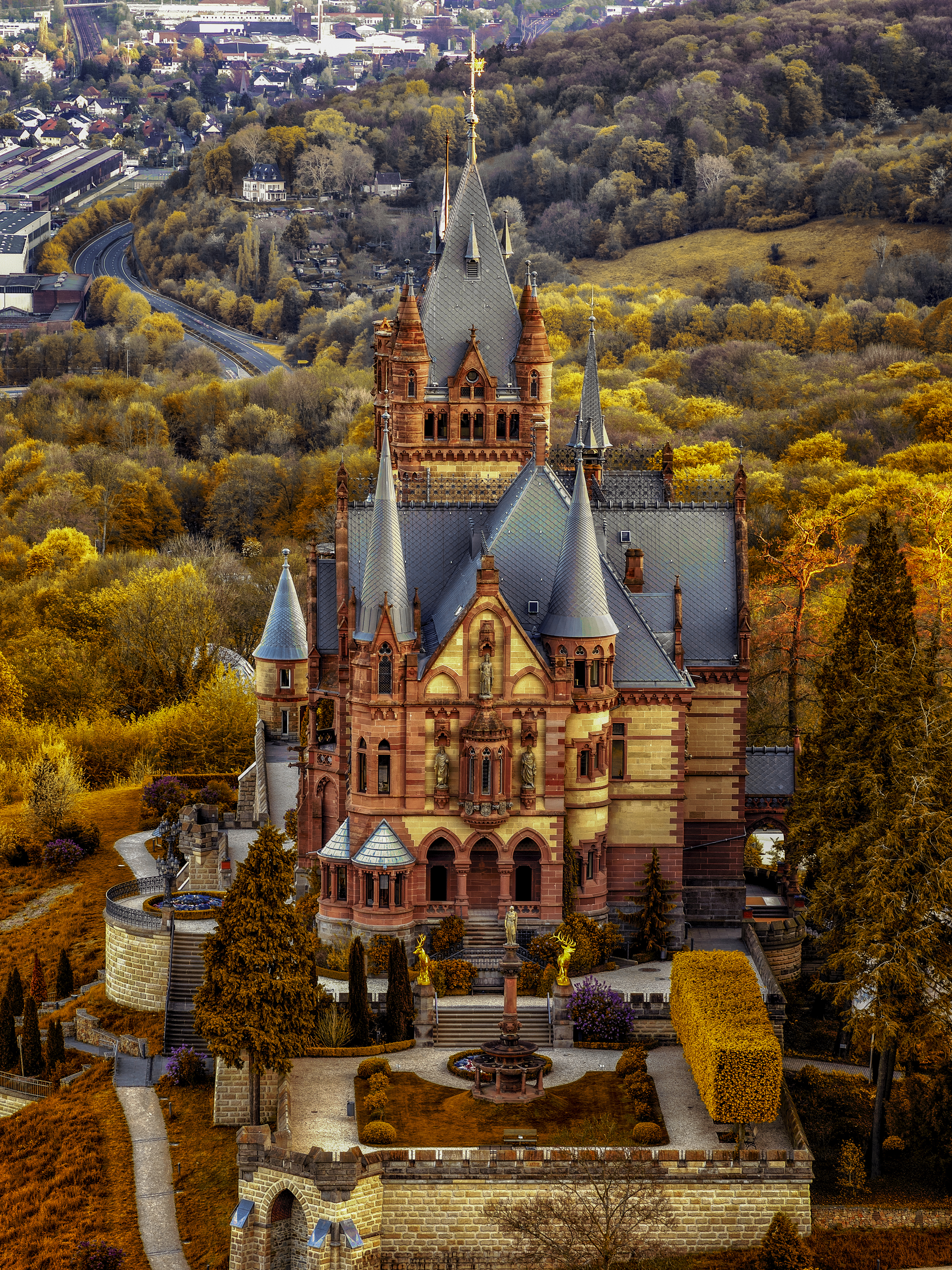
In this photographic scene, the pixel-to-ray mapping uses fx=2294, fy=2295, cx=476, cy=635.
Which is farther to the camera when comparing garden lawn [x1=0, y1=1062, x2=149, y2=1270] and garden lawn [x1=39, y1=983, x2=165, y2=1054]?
garden lawn [x1=39, y1=983, x2=165, y2=1054]

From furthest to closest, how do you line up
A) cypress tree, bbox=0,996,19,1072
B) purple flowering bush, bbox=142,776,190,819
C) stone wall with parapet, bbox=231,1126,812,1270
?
purple flowering bush, bbox=142,776,190,819 < cypress tree, bbox=0,996,19,1072 < stone wall with parapet, bbox=231,1126,812,1270

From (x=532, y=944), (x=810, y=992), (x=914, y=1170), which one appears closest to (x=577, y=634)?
(x=532, y=944)

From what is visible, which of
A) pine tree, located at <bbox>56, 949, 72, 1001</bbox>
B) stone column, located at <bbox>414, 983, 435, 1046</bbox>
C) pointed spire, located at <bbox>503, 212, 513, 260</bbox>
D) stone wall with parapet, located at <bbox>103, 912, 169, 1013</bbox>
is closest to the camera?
stone column, located at <bbox>414, 983, 435, 1046</bbox>

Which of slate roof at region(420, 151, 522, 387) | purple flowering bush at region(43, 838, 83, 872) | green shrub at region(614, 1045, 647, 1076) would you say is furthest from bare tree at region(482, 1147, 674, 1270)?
purple flowering bush at region(43, 838, 83, 872)

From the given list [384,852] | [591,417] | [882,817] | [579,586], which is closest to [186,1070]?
[384,852]

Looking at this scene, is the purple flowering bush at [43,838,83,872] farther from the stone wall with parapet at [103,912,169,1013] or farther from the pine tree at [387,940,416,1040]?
the pine tree at [387,940,416,1040]
